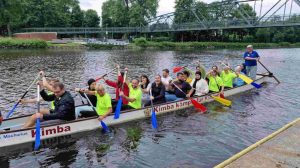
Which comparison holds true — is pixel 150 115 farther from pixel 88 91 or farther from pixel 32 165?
pixel 32 165

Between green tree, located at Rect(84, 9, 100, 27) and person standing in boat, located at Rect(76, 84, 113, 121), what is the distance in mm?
91511

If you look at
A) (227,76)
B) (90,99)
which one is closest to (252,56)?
(227,76)

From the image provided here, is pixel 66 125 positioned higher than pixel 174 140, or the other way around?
pixel 66 125

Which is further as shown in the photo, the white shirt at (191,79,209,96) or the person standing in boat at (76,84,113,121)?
the white shirt at (191,79,209,96)

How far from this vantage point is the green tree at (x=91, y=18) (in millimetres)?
100425

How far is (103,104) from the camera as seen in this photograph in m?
11.4

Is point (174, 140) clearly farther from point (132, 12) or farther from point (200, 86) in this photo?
point (132, 12)

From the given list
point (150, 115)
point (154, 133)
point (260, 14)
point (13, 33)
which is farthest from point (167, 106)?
point (13, 33)

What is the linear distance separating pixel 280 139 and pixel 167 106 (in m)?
6.04

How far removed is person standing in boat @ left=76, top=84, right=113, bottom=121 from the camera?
11.3 meters

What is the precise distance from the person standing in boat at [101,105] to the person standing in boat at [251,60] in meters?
12.5

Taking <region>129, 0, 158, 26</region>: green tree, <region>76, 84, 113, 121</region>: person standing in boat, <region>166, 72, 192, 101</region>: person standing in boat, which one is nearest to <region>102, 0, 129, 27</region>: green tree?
<region>129, 0, 158, 26</region>: green tree

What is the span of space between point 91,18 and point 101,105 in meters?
93.8

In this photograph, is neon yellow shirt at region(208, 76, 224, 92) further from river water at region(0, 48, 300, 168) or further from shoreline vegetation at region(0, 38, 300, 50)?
shoreline vegetation at region(0, 38, 300, 50)
